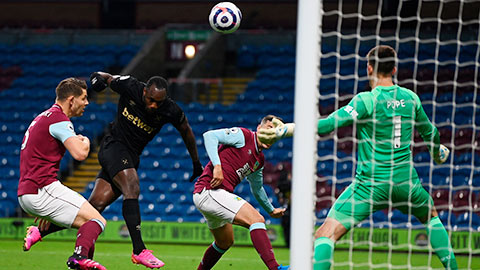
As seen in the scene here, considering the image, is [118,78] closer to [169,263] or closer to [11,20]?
[169,263]

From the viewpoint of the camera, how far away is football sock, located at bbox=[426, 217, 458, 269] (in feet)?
18.5

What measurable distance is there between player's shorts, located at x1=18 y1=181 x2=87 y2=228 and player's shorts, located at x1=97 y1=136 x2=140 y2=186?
89 centimetres

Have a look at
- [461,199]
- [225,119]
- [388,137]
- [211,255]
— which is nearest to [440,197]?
[461,199]

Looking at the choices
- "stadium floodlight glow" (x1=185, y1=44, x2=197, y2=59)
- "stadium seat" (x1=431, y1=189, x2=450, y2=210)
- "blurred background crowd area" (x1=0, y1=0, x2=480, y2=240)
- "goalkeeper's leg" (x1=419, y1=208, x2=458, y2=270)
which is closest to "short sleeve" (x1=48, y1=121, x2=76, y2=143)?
"goalkeeper's leg" (x1=419, y1=208, x2=458, y2=270)

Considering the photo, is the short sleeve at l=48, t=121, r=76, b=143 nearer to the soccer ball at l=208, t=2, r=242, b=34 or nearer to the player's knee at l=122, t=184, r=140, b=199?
the player's knee at l=122, t=184, r=140, b=199

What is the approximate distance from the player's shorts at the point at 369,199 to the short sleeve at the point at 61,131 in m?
2.22

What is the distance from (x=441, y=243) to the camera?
5.66m

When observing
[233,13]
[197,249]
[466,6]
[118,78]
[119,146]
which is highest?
[466,6]

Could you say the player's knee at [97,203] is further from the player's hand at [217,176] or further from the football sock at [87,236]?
the player's hand at [217,176]

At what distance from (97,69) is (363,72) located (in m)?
6.93

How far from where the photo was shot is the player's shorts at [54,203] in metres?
5.95

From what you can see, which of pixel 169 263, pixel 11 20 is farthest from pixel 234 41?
pixel 169 263

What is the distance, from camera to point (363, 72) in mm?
16281

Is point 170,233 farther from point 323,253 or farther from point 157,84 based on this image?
point 323,253
